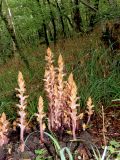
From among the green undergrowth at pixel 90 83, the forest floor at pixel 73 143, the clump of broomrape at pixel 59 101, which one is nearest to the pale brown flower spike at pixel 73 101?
the clump of broomrape at pixel 59 101

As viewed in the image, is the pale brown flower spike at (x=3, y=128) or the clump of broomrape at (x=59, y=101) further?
the clump of broomrape at (x=59, y=101)

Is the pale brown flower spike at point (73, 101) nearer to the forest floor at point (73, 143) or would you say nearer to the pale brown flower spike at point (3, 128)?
the forest floor at point (73, 143)

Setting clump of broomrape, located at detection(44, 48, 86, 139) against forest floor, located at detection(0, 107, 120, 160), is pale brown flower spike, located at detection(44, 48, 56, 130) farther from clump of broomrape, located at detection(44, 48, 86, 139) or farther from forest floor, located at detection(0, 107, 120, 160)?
forest floor, located at detection(0, 107, 120, 160)

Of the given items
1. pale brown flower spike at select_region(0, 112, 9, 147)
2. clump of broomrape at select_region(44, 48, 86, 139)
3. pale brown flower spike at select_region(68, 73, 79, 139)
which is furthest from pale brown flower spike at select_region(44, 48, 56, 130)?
pale brown flower spike at select_region(0, 112, 9, 147)

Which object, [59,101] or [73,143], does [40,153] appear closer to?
[73,143]

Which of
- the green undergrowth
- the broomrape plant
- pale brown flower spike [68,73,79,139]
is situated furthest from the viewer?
the green undergrowth

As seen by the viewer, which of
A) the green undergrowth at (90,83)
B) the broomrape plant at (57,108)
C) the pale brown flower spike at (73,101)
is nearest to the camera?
the pale brown flower spike at (73,101)

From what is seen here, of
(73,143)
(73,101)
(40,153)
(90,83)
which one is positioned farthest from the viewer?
(90,83)

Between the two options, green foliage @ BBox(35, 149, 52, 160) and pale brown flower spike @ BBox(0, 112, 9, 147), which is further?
green foliage @ BBox(35, 149, 52, 160)

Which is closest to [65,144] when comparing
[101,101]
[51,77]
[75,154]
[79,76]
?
[75,154]

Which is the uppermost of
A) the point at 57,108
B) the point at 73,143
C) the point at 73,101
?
the point at 73,101

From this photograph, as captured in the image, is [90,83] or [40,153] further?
[90,83]

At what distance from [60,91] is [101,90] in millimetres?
1029

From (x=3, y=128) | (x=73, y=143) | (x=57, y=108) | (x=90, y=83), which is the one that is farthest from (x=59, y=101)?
(x=90, y=83)
